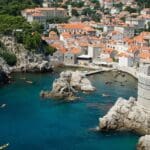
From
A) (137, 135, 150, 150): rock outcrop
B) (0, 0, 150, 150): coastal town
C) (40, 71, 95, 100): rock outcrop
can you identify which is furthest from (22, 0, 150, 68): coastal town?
(137, 135, 150, 150): rock outcrop

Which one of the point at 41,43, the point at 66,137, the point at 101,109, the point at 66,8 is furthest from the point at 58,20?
the point at 66,137

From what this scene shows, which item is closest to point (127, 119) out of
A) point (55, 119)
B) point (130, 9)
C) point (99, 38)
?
point (55, 119)

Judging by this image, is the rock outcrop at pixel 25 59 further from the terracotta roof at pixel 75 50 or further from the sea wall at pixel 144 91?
the sea wall at pixel 144 91

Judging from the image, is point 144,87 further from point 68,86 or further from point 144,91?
point 68,86

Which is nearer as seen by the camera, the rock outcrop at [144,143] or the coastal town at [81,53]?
the rock outcrop at [144,143]

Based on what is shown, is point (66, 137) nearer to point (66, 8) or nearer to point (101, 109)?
point (101, 109)

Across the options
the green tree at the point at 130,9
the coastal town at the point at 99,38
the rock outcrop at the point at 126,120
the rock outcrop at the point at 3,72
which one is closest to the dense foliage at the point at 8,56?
the rock outcrop at the point at 3,72
